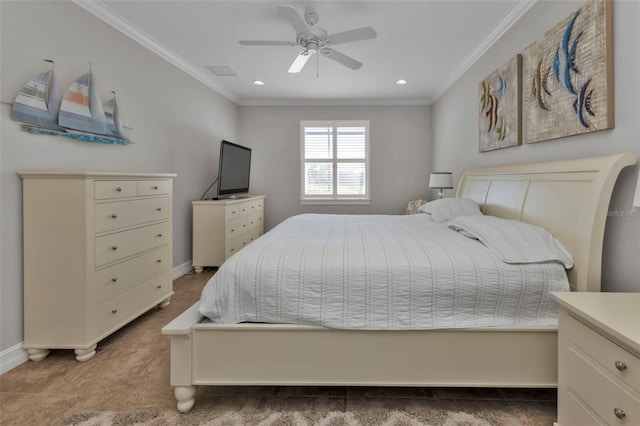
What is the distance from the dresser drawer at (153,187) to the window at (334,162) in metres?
3.20

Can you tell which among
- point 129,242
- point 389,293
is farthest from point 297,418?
point 129,242

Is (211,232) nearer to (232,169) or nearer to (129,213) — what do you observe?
(232,169)

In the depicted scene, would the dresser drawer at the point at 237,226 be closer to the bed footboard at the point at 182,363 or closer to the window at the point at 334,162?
the window at the point at 334,162

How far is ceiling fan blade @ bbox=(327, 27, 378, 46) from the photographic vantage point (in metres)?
2.49

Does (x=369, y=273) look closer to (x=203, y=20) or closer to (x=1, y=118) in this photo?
(x=1, y=118)

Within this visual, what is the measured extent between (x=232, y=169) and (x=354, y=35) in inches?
108

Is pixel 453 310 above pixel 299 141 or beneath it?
beneath

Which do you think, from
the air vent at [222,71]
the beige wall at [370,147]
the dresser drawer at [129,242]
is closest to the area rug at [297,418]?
the dresser drawer at [129,242]

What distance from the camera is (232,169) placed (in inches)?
185

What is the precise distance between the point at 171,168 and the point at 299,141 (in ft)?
8.23

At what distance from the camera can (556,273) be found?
1.58 meters

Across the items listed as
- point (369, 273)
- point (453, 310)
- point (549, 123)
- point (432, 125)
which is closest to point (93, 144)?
point (369, 273)

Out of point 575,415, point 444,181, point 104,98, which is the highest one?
point 104,98

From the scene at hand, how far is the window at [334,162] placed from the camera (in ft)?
18.9
